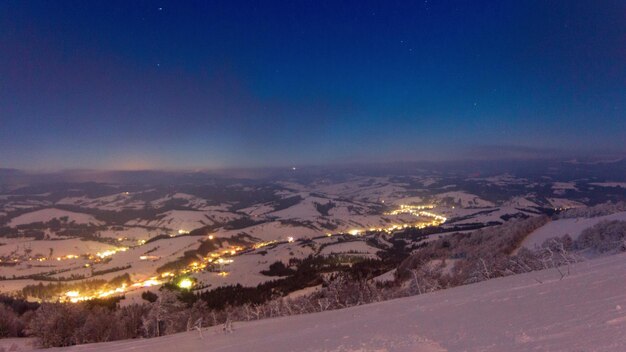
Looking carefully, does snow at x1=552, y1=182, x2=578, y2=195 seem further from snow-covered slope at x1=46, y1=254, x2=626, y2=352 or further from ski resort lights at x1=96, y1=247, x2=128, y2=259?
ski resort lights at x1=96, y1=247, x2=128, y2=259

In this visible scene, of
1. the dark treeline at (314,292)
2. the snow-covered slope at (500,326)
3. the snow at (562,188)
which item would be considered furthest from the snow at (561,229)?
the snow at (562,188)

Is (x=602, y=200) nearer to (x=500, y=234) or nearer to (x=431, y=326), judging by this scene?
(x=500, y=234)

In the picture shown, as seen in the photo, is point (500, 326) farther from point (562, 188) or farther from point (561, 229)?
point (562, 188)

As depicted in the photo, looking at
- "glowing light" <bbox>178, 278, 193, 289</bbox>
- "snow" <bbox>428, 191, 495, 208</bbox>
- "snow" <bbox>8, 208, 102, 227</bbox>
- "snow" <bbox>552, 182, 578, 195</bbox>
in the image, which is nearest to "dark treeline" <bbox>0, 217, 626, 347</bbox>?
"glowing light" <bbox>178, 278, 193, 289</bbox>

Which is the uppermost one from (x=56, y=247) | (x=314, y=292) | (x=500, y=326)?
(x=500, y=326)

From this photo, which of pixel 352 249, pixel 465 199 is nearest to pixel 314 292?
pixel 352 249

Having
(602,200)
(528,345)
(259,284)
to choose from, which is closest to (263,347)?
(528,345)

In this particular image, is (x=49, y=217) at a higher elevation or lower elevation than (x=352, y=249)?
higher
